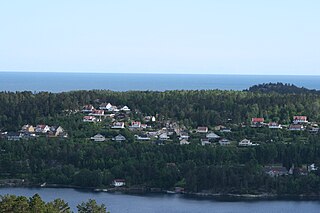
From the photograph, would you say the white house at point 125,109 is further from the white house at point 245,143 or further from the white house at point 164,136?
the white house at point 245,143

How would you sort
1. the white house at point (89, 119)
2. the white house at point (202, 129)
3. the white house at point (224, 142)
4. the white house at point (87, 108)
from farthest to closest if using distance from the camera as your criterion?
the white house at point (87, 108)
the white house at point (89, 119)
the white house at point (202, 129)
the white house at point (224, 142)

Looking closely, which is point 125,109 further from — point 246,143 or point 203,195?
point 203,195

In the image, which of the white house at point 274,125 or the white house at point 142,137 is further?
the white house at point 274,125

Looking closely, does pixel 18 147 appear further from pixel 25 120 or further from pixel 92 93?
pixel 92 93

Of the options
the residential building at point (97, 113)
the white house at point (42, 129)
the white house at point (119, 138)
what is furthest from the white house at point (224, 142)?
the white house at point (42, 129)

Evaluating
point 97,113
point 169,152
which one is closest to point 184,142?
point 169,152

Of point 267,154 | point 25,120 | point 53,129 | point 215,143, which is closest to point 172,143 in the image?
point 215,143

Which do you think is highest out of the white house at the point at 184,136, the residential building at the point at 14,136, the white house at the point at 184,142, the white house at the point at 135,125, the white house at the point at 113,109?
the white house at the point at 113,109
